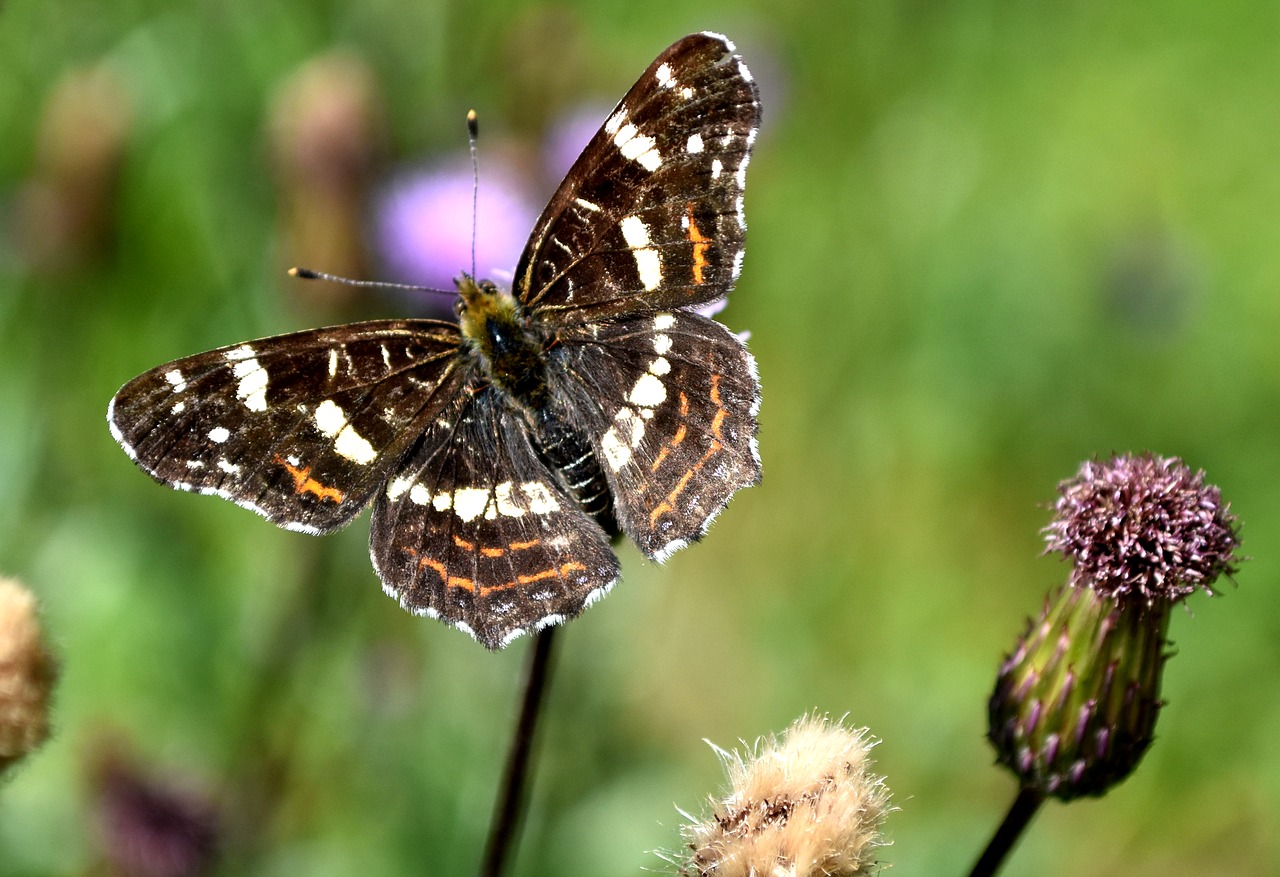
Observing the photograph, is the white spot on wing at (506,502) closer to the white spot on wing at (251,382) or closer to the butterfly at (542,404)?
the butterfly at (542,404)

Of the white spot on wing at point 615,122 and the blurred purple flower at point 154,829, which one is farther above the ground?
the white spot on wing at point 615,122

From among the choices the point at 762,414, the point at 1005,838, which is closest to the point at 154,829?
the point at 1005,838

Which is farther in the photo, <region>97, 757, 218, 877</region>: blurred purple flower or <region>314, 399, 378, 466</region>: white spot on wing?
<region>97, 757, 218, 877</region>: blurred purple flower

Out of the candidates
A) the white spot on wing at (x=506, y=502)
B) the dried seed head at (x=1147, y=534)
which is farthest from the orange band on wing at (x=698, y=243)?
the dried seed head at (x=1147, y=534)

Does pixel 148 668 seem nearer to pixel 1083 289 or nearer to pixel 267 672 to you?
pixel 267 672

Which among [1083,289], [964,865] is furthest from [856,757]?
[1083,289]

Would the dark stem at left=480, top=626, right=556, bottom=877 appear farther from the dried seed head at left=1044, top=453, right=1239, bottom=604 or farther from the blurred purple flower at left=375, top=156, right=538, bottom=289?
the blurred purple flower at left=375, top=156, right=538, bottom=289

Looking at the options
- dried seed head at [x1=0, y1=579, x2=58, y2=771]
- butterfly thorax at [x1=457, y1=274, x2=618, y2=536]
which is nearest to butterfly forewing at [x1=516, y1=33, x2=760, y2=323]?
butterfly thorax at [x1=457, y1=274, x2=618, y2=536]
